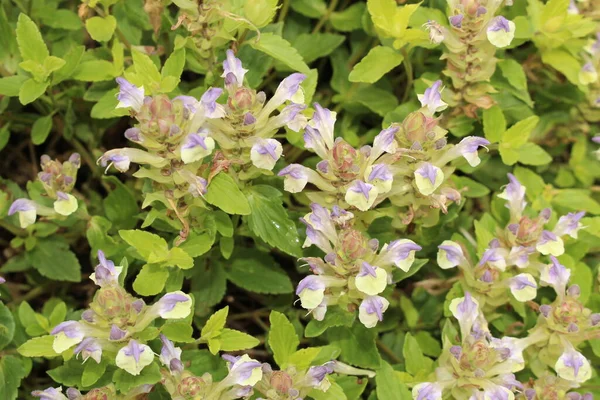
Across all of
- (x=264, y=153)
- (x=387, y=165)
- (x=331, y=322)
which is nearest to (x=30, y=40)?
(x=264, y=153)

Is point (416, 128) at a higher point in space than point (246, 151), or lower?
higher

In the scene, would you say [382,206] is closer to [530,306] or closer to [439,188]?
[439,188]

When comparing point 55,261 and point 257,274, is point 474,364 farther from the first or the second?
point 55,261

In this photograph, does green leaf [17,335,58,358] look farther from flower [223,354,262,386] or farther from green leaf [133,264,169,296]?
flower [223,354,262,386]

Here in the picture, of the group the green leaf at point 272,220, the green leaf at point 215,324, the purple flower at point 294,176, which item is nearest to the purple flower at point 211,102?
the purple flower at point 294,176

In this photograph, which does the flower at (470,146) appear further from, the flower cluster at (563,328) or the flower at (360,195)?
the flower cluster at (563,328)

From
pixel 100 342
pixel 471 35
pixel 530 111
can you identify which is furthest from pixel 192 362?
pixel 530 111
